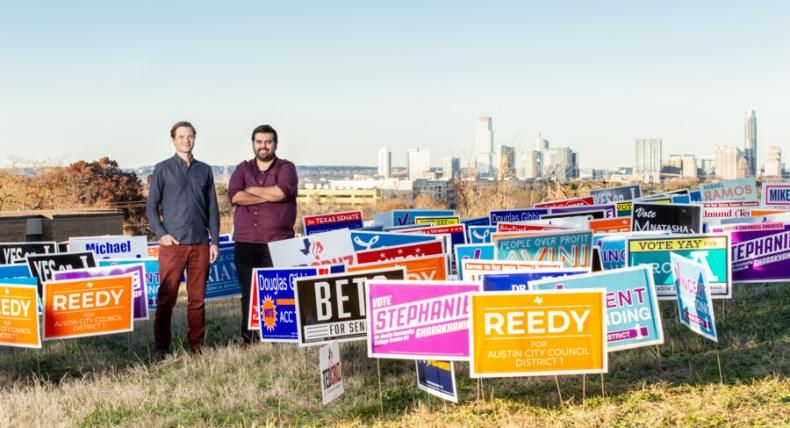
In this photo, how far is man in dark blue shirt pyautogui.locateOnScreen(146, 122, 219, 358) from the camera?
7562 mm

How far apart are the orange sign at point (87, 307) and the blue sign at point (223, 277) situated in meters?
1.94

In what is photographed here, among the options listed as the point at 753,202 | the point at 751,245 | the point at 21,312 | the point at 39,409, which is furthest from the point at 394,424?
the point at 753,202

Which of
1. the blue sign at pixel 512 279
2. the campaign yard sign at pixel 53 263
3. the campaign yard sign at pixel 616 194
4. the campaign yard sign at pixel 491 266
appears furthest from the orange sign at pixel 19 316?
the campaign yard sign at pixel 616 194

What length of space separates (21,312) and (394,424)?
10.3 feet

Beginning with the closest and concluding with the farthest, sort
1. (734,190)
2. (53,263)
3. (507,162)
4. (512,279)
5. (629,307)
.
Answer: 1. (629,307)
2. (512,279)
3. (53,263)
4. (734,190)
5. (507,162)

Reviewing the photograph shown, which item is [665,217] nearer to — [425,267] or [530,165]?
[425,267]

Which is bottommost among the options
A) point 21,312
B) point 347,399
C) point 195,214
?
point 347,399

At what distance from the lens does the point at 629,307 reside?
18.0 ft

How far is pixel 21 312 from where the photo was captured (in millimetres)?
6484

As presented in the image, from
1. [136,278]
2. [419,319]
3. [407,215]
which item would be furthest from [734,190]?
[419,319]

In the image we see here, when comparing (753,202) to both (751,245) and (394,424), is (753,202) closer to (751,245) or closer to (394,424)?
(751,245)

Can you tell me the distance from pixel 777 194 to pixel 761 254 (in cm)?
763

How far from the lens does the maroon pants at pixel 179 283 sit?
7.60 m

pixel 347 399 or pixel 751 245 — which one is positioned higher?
pixel 751 245
